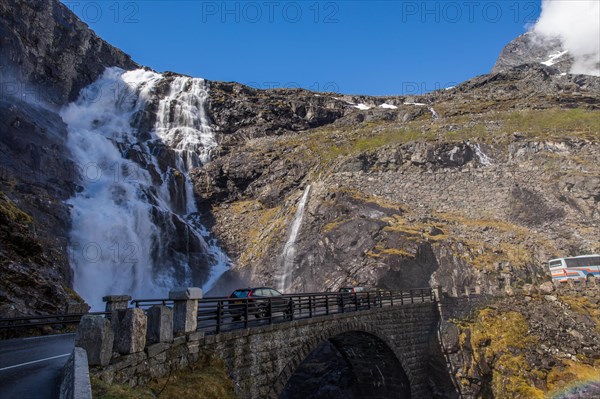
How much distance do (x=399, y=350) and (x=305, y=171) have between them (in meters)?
A: 36.0

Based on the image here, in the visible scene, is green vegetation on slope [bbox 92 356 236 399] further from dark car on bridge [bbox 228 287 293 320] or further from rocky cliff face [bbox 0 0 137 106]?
rocky cliff face [bbox 0 0 137 106]

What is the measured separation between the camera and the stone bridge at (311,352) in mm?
9555

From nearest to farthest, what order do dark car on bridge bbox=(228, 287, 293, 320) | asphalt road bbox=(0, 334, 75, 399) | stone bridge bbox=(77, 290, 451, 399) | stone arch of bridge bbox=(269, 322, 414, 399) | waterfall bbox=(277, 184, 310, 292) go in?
1. asphalt road bbox=(0, 334, 75, 399)
2. stone bridge bbox=(77, 290, 451, 399)
3. dark car on bridge bbox=(228, 287, 293, 320)
4. stone arch of bridge bbox=(269, 322, 414, 399)
5. waterfall bbox=(277, 184, 310, 292)

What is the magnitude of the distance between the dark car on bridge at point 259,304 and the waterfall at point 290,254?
18796 millimetres

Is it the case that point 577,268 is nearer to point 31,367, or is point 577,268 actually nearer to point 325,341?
point 325,341

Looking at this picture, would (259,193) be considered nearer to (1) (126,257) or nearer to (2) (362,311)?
(1) (126,257)

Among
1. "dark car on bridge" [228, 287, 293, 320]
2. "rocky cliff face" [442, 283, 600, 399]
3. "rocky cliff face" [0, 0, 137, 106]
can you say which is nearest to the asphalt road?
"dark car on bridge" [228, 287, 293, 320]

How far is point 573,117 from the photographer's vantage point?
55.8 m

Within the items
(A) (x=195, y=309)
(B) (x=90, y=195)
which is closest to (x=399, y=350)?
(A) (x=195, y=309)

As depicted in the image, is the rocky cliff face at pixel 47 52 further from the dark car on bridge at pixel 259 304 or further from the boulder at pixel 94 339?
the boulder at pixel 94 339

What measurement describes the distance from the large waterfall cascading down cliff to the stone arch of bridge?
26.4 metres

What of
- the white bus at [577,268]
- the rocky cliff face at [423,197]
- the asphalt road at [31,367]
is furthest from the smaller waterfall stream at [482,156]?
the asphalt road at [31,367]

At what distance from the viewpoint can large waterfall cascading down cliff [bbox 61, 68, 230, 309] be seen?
40.9 m

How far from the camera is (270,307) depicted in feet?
47.8
